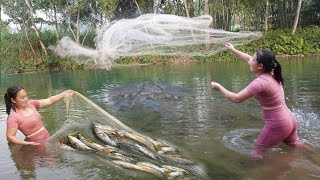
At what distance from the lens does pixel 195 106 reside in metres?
10.1

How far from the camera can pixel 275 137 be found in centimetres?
502

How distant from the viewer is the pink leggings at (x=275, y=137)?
496cm

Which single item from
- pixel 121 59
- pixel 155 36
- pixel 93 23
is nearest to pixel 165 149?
pixel 155 36

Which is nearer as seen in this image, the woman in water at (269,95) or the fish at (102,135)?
the woman in water at (269,95)

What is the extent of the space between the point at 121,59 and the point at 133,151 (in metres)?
18.5

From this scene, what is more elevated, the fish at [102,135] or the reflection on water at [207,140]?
the fish at [102,135]

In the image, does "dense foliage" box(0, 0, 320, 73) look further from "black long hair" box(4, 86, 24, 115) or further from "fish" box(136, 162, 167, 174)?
"fish" box(136, 162, 167, 174)

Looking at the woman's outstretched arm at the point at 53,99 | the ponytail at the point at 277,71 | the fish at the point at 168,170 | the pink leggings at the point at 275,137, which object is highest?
the ponytail at the point at 277,71

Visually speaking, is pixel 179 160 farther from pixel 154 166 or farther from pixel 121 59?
pixel 121 59

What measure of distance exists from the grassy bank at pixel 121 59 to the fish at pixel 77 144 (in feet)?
58.5

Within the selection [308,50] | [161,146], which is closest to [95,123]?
[161,146]

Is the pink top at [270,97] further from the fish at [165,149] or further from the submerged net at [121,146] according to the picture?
the fish at [165,149]

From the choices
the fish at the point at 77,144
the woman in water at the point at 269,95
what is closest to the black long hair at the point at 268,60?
the woman in water at the point at 269,95

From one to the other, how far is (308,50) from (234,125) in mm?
19701
